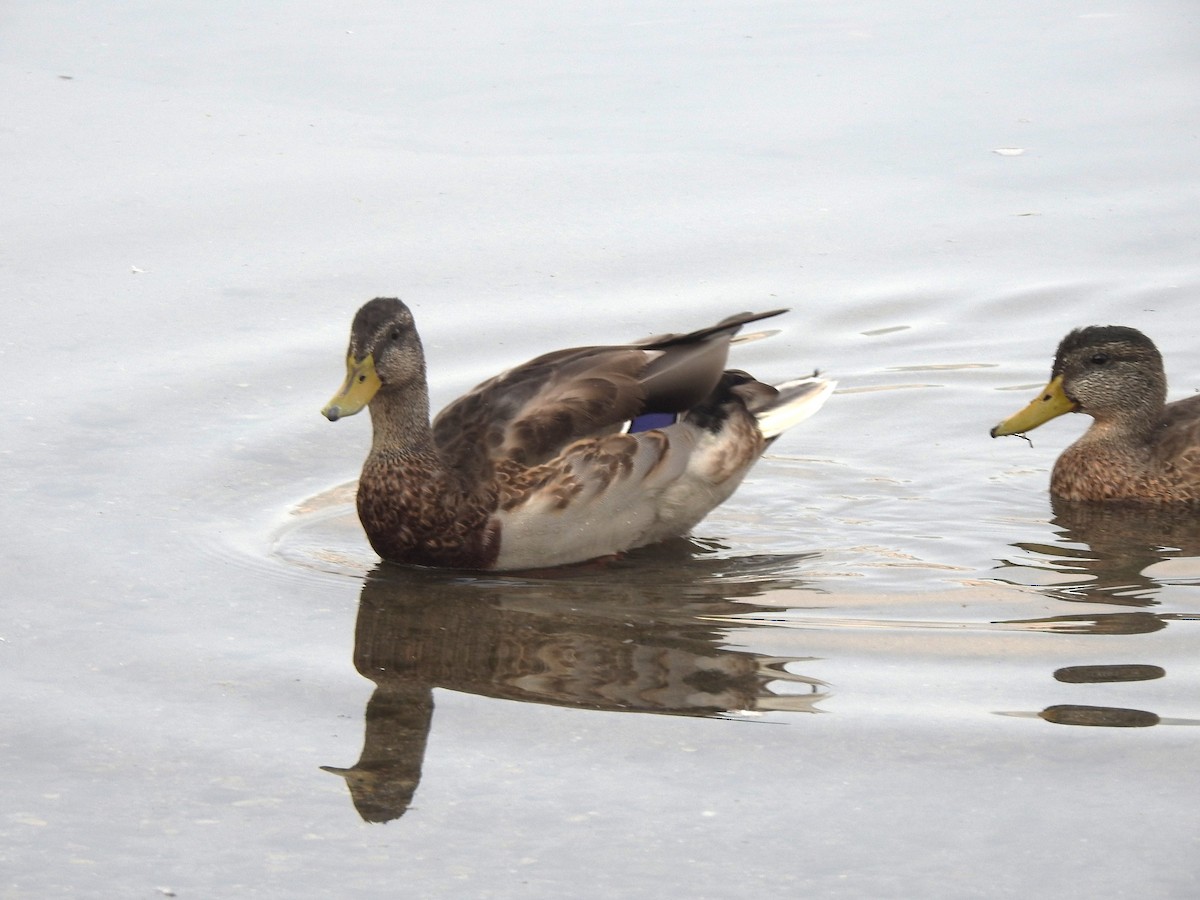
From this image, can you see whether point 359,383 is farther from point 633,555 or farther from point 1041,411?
point 1041,411

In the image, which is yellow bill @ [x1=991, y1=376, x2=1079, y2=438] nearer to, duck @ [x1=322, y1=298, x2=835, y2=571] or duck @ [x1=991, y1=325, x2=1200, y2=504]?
duck @ [x1=991, y1=325, x2=1200, y2=504]

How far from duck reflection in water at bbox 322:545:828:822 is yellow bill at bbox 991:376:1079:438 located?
1.55 m

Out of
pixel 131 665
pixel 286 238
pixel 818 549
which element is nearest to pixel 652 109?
pixel 286 238

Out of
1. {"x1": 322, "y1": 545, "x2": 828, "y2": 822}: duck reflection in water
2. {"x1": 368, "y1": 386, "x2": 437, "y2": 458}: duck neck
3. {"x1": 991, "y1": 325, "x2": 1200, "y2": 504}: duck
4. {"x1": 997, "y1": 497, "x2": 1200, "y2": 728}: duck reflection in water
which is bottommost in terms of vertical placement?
{"x1": 997, "y1": 497, "x2": 1200, "y2": 728}: duck reflection in water

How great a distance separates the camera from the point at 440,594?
686 centimetres

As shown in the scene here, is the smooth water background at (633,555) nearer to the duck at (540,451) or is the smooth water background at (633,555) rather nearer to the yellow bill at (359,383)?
the duck at (540,451)

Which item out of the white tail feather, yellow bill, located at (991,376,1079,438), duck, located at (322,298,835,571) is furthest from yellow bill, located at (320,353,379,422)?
yellow bill, located at (991,376,1079,438)

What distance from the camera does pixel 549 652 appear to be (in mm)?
6242

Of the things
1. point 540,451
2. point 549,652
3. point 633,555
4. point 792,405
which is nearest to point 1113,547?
point 792,405

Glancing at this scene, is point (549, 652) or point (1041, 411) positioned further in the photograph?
point (1041, 411)

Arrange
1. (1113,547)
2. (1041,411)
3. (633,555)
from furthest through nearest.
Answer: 1. (1041,411)
2. (1113,547)
3. (633,555)

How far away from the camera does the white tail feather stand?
7.86 meters

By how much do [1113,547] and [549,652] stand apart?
8.17 feet

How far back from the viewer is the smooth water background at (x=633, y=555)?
500 centimetres
